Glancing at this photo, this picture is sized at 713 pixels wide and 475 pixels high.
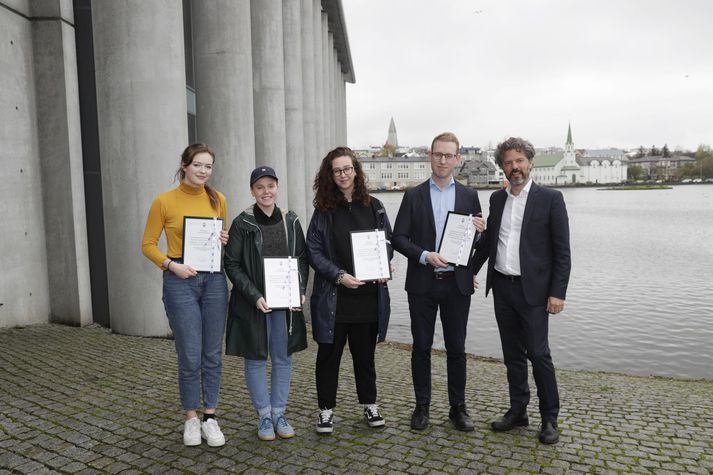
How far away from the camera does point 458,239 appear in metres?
4.95

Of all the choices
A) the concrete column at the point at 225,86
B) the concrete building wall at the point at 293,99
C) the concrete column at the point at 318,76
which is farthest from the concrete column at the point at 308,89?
the concrete column at the point at 225,86

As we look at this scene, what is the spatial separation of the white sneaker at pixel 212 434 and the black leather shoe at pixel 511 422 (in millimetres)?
2329

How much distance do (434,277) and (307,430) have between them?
175 cm

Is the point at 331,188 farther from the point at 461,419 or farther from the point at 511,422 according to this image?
the point at 511,422

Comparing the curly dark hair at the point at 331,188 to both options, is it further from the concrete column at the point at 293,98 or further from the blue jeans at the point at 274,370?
the concrete column at the point at 293,98

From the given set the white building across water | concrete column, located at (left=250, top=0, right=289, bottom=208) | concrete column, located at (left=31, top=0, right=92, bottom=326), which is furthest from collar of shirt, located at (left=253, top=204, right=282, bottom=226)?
the white building across water

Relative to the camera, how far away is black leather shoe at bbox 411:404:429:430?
16.9 ft

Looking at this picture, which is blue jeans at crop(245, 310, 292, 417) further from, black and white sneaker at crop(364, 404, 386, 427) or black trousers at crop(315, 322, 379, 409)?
black and white sneaker at crop(364, 404, 386, 427)

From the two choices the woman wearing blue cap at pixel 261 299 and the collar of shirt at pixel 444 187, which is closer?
the woman wearing blue cap at pixel 261 299

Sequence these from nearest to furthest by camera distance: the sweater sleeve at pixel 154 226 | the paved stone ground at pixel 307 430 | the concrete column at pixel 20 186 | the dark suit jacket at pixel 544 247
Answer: the paved stone ground at pixel 307 430 < the sweater sleeve at pixel 154 226 < the dark suit jacket at pixel 544 247 < the concrete column at pixel 20 186

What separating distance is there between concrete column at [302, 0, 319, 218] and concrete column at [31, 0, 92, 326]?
1478 cm

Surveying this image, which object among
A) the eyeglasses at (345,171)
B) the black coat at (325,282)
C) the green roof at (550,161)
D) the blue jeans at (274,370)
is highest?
the green roof at (550,161)

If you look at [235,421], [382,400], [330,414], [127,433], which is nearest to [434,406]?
[382,400]

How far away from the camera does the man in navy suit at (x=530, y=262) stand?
4.88 meters
